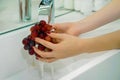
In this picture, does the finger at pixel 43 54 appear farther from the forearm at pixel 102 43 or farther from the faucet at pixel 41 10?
the faucet at pixel 41 10

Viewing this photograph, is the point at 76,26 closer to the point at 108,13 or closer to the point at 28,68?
the point at 108,13

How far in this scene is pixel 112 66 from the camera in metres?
0.76

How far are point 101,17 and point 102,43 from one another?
17 centimetres

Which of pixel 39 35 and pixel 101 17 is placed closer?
pixel 39 35

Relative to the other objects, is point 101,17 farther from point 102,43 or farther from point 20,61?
point 20,61

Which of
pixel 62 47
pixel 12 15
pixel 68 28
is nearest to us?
pixel 62 47

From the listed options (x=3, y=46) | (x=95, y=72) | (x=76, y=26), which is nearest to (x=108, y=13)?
(x=76, y=26)

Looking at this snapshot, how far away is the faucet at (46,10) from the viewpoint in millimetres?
843

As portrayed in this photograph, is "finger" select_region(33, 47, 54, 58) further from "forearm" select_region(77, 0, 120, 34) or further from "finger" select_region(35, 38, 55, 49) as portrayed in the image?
"forearm" select_region(77, 0, 120, 34)

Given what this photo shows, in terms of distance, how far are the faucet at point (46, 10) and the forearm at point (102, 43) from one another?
0.77 feet

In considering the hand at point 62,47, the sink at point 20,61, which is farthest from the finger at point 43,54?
the sink at point 20,61

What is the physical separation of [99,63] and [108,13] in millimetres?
208

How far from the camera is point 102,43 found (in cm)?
68

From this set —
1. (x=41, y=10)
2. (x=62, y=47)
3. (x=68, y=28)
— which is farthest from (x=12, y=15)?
(x=62, y=47)
